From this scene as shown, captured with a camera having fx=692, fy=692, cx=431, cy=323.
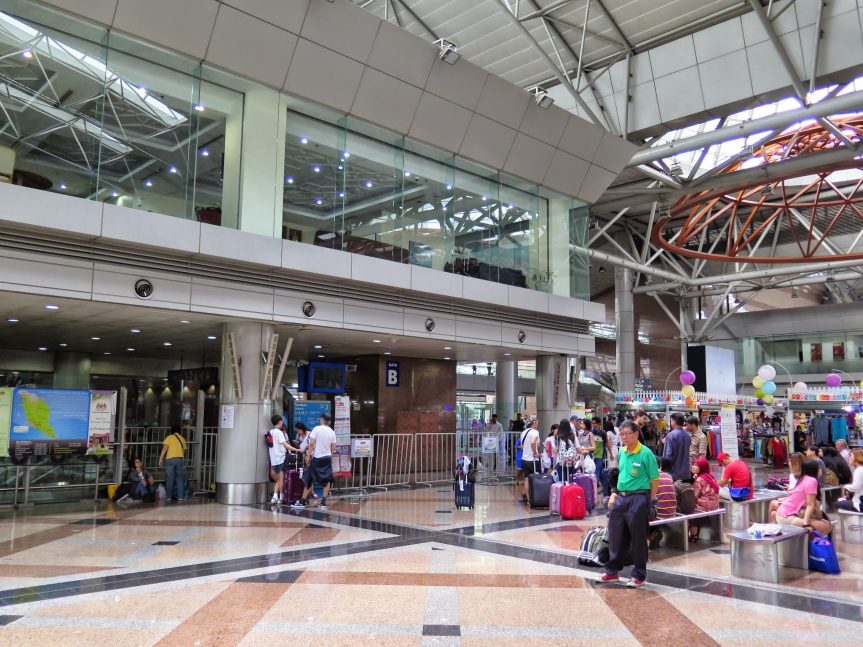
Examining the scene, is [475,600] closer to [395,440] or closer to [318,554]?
[318,554]

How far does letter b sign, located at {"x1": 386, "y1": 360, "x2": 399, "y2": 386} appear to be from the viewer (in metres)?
20.6

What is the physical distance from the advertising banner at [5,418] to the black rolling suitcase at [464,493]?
8.39 metres

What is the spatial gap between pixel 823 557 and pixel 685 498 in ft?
6.51

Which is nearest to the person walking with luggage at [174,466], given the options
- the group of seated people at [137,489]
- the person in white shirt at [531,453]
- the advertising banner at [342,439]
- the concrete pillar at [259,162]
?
the group of seated people at [137,489]

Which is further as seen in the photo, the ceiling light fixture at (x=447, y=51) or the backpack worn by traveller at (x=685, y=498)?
the ceiling light fixture at (x=447, y=51)

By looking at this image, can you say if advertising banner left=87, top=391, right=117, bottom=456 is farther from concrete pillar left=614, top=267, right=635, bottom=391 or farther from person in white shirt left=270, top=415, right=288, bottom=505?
concrete pillar left=614, top=267, right=635, bottom=391

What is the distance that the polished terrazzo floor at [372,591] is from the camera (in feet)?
18.3

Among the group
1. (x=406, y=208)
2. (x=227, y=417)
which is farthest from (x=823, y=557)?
(x=406, y=208)

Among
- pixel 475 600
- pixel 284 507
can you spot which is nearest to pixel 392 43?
pixel 284 507

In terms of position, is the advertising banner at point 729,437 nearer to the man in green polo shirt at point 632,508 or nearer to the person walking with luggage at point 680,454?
the person walking with luggage at point 680,454

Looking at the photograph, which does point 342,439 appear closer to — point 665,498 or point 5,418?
point 5,418

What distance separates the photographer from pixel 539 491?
43.5 ft

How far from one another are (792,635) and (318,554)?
17.8 ft

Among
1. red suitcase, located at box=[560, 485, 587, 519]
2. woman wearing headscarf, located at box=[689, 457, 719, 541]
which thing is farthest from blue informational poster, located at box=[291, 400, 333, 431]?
woman wearing headscarf, located at box=[689, 457, 719, 541]
